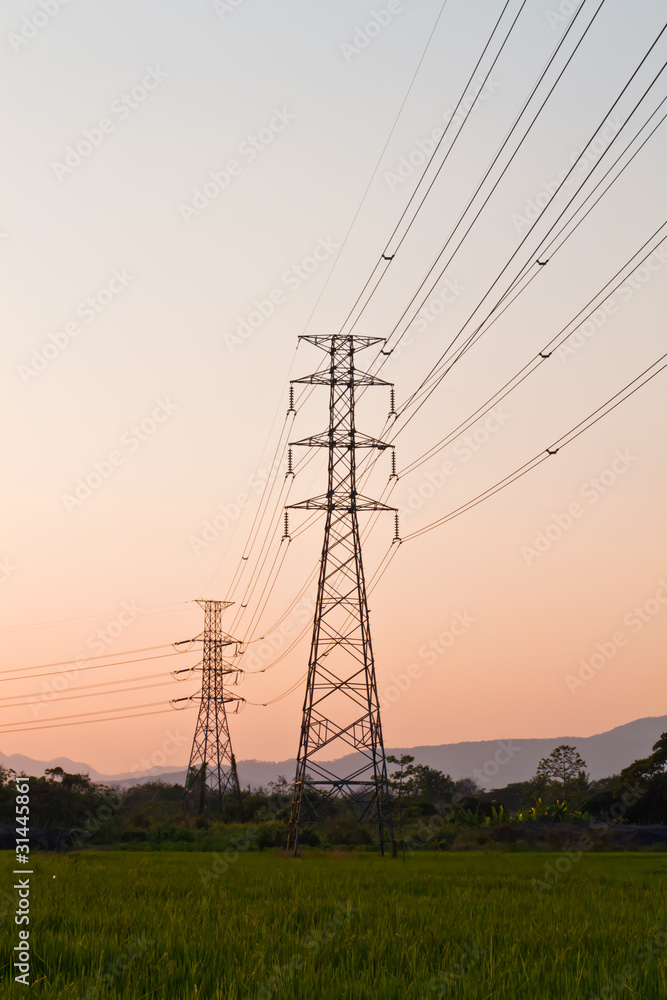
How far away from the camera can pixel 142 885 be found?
21609mm

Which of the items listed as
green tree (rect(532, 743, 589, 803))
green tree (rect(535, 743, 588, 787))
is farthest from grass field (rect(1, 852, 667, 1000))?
green tree (rect(535, 743, 588, 787))

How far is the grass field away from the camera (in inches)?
372

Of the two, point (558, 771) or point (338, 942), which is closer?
point (338, 942)

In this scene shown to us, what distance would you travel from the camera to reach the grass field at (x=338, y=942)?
9.44 m

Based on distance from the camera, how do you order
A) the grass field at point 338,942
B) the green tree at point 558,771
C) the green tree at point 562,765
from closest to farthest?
the grass field at point 338,942, the green tree at point 558,771, the green tree at point 562,765

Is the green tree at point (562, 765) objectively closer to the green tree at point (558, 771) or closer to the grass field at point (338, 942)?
the green tree at point (558, 771)

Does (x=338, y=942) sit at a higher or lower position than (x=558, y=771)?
higher

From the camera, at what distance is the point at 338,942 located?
1219 centimetres

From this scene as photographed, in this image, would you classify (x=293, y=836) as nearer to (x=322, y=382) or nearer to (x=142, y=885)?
(x=322, y=382)

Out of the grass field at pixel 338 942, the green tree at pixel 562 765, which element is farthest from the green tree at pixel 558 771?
the grass field at pixel 338 942

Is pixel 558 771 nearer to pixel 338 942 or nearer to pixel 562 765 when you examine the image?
pixel 562 765

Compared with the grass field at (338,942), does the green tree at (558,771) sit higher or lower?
lower

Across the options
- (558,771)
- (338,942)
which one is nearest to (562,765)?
(558,771)

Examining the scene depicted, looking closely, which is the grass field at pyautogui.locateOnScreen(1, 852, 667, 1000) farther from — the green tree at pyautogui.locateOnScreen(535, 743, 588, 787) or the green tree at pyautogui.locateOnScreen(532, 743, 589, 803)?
the green tree at pyautogui.locateOnScreen(535, 743, 588, 787)
